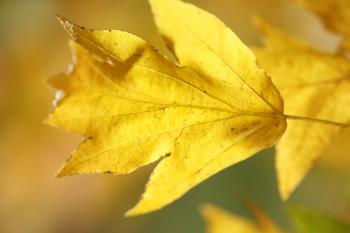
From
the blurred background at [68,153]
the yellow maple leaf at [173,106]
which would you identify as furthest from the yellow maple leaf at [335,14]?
the blurred background at [68,153]

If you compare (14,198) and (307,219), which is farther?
(14,198)

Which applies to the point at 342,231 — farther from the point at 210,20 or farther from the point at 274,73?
the point at 210,20

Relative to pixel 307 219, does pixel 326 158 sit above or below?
below

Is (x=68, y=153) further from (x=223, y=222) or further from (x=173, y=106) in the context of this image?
(x=173, y=106)

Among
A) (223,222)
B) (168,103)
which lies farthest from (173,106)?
(223,222)

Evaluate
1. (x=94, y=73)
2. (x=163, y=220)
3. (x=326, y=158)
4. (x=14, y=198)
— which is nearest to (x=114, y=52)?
(x=94, y=73)

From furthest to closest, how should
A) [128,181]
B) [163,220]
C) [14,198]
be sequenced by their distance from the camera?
[163,220], [128,181], [14,198]

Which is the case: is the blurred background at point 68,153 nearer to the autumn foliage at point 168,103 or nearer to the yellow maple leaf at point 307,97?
the yellow maple leaf at point 307,97
